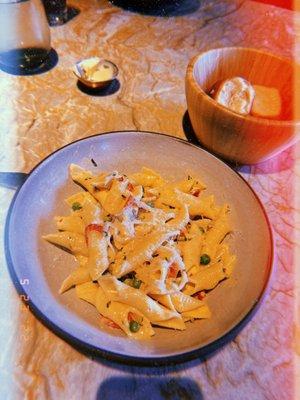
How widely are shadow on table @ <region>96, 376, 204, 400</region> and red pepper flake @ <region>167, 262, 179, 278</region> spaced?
0.20 m

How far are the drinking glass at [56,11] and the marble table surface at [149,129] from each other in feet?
0.14

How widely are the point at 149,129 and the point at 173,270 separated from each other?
61cm

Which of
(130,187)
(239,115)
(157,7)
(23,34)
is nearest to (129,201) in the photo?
(130,187)

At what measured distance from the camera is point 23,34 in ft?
4.37

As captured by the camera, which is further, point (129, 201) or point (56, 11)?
point (56, 11)

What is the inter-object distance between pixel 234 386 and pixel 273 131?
61 centimetres

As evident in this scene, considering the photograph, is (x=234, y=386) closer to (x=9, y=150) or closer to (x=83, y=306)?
(x=83, y=306)

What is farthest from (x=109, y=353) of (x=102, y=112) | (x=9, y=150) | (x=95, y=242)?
(x=102, y=112)

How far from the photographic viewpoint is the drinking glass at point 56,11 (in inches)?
66.1

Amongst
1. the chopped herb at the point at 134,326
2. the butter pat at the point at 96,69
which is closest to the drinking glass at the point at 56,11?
the butter pat at the point at 96,69

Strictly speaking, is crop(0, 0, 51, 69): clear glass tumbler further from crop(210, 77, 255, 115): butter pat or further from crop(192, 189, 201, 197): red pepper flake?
crop(192, 189, 201, 197): red pepper flake

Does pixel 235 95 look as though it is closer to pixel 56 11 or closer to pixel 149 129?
pixel 149 129

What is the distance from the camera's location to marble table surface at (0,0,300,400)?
2.41ft

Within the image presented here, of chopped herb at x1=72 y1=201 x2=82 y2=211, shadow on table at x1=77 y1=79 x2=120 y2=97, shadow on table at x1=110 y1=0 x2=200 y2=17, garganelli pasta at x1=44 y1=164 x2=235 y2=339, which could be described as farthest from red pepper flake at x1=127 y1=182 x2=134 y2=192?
shadow on table at x1=110 y1=0 x2=200 y2=17
